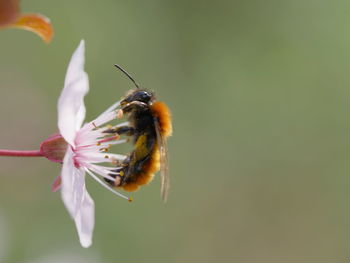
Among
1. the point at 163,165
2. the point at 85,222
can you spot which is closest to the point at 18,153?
the point at 85,222

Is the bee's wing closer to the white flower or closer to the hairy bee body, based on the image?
the hairy bee body

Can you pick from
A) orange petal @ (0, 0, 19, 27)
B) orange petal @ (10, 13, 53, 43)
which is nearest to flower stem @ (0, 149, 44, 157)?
orange petal @ (10, 13, 53, 43)

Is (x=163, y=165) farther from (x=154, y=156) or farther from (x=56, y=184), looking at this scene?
(x=56, y=184)

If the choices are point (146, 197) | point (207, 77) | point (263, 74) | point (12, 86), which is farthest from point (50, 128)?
point (263, 74)

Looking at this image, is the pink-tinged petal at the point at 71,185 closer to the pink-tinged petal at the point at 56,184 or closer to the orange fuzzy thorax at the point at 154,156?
the pink-tinged petal at the point at 56,184

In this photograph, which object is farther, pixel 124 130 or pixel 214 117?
pixel 214 117
